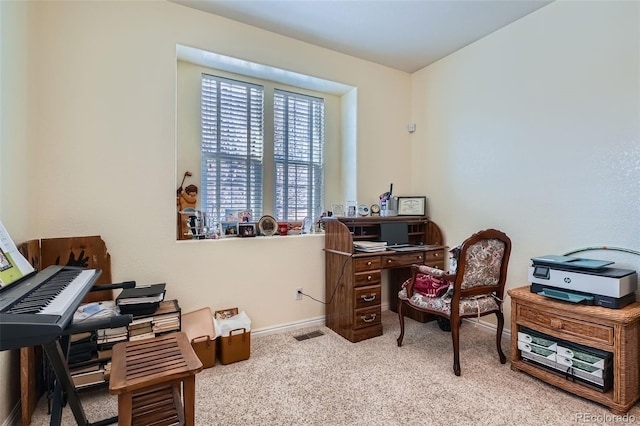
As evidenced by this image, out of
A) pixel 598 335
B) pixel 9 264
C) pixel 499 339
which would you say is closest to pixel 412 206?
pixel 499 339

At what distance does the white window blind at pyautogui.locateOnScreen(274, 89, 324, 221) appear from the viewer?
359 cm

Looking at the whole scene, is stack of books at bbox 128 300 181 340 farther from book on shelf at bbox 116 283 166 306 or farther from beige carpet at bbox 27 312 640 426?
beige carpet at bbox 27 312 640 426

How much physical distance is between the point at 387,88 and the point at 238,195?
86.5 inches

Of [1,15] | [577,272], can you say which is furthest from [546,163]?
[1,15]

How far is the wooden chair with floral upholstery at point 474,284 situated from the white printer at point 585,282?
25cm

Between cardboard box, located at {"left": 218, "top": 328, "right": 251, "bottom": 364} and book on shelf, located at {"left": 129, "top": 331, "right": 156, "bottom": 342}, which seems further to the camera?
cardboard box, located at {"left": 218, "top": 328, "right": 251, "bottom": 364}

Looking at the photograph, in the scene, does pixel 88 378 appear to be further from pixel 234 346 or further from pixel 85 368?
pixel 234 346

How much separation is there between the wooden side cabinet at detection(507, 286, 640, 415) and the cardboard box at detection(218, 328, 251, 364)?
208cm

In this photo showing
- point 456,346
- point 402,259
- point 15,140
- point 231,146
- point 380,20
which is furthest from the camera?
point 231,146

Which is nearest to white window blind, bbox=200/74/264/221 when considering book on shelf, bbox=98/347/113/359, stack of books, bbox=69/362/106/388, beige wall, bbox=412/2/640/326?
book on shelf, bbox=98/347/113/359

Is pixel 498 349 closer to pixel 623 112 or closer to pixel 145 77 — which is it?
pixel 623 112

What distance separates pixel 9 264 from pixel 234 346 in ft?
5.05

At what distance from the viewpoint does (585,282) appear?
201 centimetres

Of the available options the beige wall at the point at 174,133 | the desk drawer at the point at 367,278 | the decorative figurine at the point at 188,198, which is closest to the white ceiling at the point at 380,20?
the beige wall at the point at 174,133
